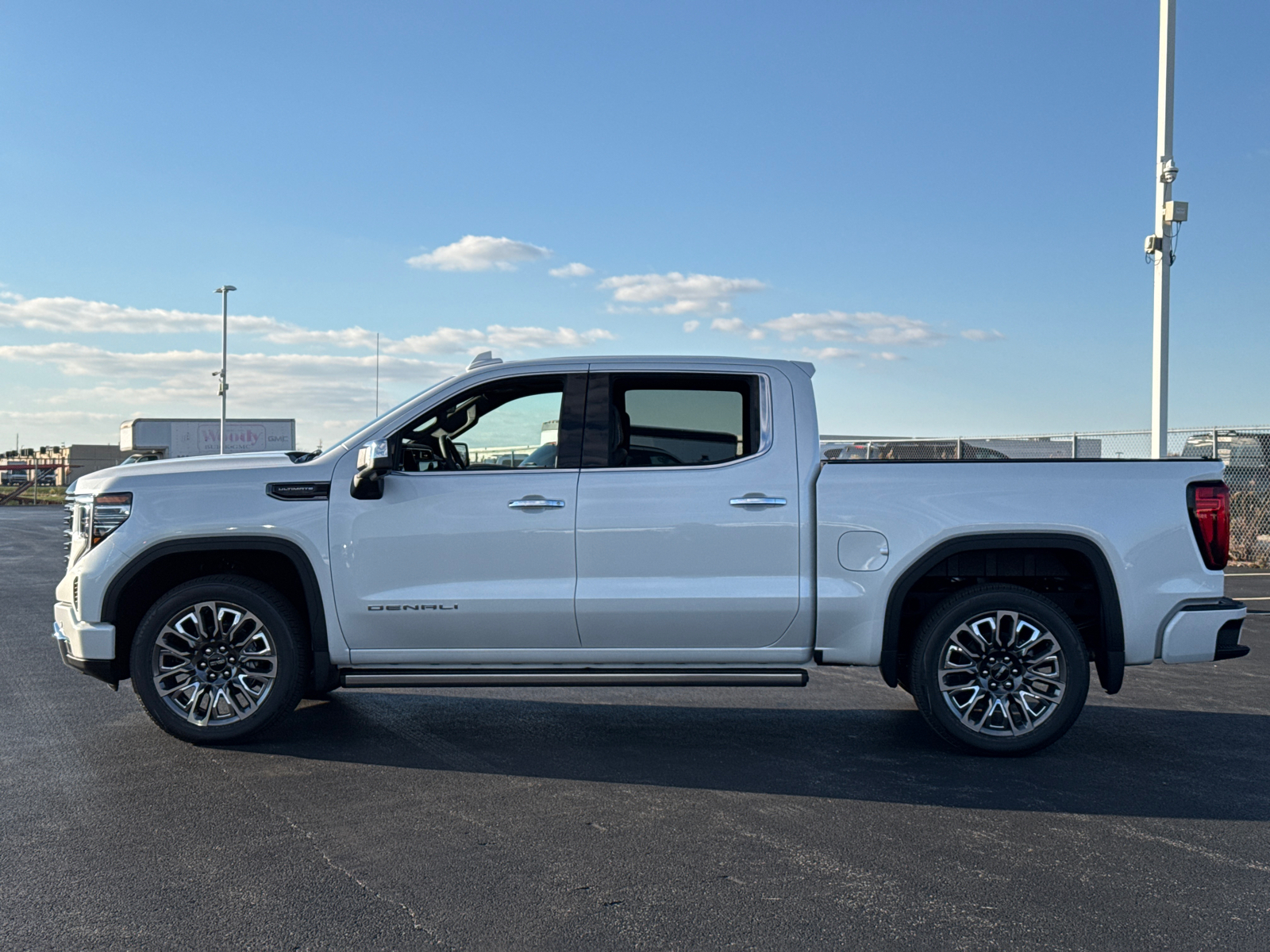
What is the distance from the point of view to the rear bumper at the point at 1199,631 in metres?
5.59

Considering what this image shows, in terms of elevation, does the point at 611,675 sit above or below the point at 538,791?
above

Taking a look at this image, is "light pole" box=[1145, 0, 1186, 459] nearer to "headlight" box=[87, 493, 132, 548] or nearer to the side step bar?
the side step bar

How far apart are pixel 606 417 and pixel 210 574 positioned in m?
2.39

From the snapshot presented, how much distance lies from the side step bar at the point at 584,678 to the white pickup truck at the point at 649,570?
0.05 feet


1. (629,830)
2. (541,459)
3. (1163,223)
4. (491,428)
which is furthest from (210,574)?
(1163,223)

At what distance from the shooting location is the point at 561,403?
5.85 meters

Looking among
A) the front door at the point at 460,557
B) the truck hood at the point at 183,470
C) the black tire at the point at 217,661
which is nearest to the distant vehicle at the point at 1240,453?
the front door at the point at 460,557

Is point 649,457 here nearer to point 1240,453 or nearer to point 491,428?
point 491,428

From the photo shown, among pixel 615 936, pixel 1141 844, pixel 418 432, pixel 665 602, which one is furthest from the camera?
pixel 418 432

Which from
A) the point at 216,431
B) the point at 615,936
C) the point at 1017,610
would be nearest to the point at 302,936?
the point at 615,936

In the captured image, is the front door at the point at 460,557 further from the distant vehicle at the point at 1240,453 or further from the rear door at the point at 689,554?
the distant vehicle at the point at 1240,453

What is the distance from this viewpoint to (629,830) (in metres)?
4.43

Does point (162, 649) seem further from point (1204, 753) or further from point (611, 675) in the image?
point (1204, 753)

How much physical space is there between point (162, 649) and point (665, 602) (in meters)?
Result: 2.71
